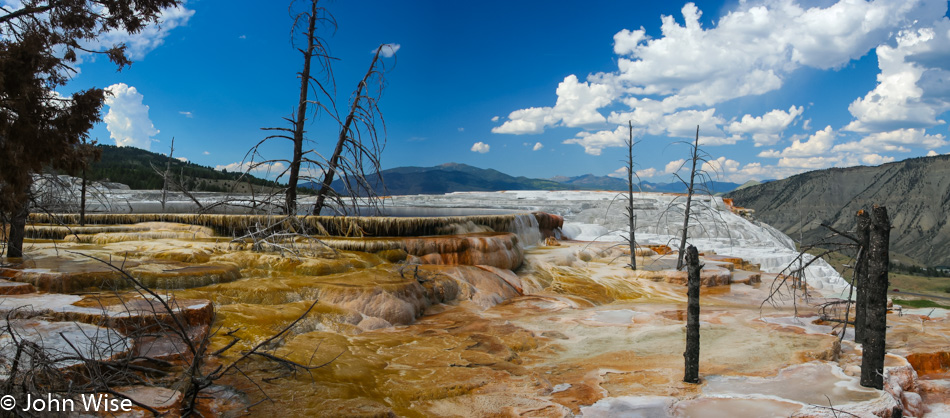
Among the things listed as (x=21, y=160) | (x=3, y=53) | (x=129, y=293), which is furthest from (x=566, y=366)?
(x=3, y=53)

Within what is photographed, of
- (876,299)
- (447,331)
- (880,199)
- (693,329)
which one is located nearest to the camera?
(876,299)

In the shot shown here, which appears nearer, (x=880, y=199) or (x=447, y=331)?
(x=447, y=331)

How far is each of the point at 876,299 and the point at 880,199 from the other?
130 metres

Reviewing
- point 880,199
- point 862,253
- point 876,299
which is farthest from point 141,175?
point 880,199

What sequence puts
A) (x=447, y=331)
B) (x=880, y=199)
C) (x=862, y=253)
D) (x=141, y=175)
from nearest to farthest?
(x=862, y=253) < (x=447, y=331) < (x=141, y=175) < (x=880, y=199)

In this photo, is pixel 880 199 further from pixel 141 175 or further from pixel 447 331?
pixel 141 175

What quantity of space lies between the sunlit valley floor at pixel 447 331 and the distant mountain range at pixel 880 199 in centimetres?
9974

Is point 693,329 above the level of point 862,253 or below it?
below

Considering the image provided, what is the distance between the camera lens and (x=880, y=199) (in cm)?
10662

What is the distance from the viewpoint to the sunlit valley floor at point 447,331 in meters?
5.08

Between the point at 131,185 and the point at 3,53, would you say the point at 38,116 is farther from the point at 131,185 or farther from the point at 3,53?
the point at 131,185

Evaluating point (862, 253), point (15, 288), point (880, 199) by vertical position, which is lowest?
point (15, 288)

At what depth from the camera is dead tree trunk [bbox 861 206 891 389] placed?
16.5ft

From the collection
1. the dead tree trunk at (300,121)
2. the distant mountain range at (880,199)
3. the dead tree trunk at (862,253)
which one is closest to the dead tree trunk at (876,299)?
the dead tree trunk at (862,253)
